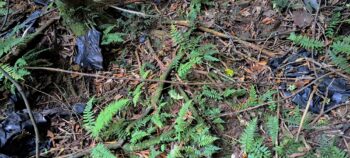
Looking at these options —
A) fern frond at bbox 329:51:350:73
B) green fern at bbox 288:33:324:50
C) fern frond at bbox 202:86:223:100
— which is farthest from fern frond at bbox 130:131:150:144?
fern frond at bbox 329:51:350:73

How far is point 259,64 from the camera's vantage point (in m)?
4.22

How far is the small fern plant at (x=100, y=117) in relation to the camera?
12.0ft

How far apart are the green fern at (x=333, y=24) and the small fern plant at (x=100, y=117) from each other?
241cm

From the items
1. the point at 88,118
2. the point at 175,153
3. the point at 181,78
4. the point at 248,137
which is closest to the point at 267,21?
the point at 181,78

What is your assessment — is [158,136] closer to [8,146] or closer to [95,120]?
[95,120]

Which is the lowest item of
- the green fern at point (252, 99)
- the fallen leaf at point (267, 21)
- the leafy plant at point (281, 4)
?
the green fern at point (252, 99)

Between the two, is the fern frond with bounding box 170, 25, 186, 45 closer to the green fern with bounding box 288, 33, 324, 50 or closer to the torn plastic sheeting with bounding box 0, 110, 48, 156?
the green fern with bounding box 288, 33, 324, 50

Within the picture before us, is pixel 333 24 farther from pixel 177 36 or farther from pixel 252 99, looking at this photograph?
pixel 177 36

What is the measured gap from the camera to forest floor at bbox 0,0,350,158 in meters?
3.61

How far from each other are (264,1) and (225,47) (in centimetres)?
93

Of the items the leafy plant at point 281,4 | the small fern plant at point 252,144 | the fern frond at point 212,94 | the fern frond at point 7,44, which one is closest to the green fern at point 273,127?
the small fern plant at point 252,144

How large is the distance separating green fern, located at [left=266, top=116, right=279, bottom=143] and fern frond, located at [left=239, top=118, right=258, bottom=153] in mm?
189

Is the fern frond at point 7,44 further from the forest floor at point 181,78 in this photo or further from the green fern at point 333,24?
the green fern at point 333,24

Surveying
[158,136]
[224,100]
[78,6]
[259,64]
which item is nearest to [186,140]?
[158,136]
